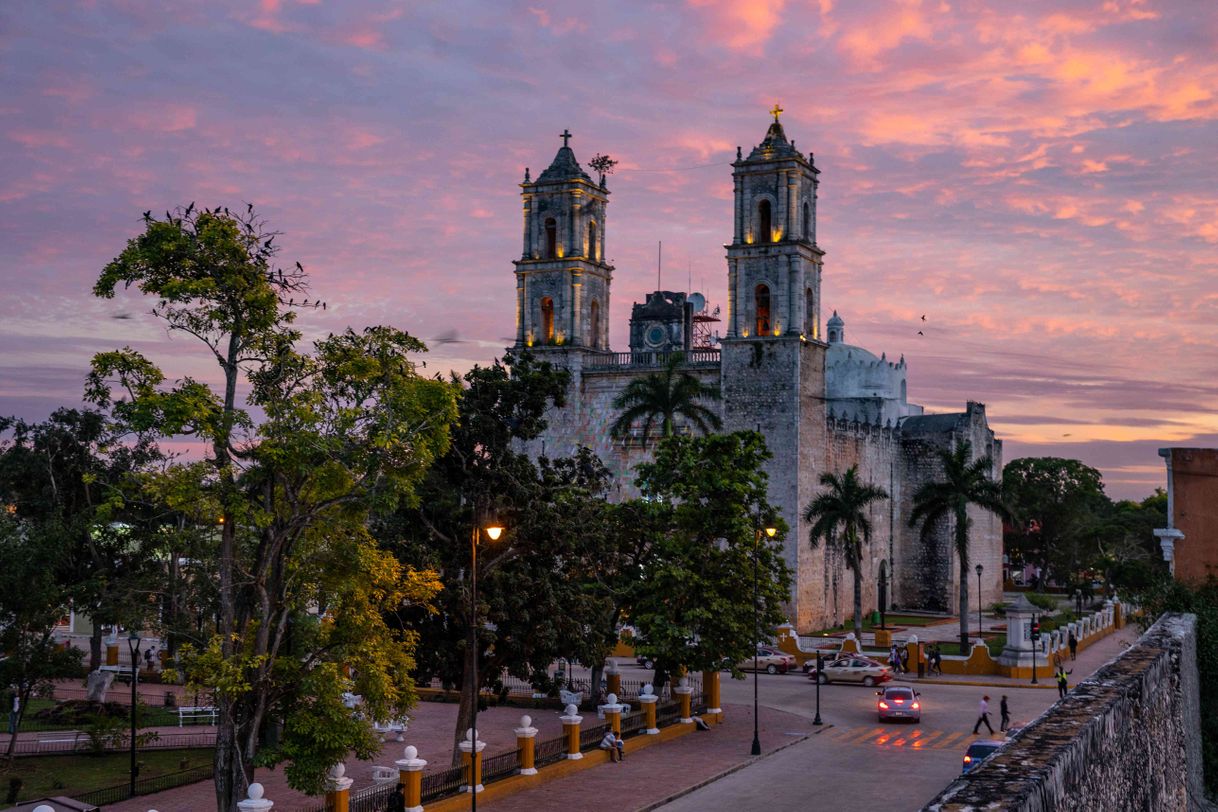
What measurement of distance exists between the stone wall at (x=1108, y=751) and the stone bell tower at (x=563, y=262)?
48318 millimetres

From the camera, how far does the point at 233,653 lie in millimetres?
23719

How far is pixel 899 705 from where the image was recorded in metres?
40.2

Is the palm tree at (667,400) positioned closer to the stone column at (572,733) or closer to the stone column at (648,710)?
the stone column at (648,710)

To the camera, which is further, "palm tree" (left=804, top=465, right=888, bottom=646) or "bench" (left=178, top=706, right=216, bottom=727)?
"palm tree" (left=804, top=465, right=888, bottom=646)

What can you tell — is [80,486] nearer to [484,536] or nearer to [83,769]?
[83,769]

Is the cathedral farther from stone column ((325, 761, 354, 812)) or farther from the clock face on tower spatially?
the clock face on tower

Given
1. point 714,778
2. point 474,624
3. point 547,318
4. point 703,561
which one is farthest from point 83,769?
point 547,318

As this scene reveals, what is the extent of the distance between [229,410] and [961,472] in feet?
149

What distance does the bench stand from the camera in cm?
3995

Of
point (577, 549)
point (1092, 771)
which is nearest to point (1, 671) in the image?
point (577, 549)

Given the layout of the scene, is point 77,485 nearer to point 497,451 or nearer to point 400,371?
point 497,451

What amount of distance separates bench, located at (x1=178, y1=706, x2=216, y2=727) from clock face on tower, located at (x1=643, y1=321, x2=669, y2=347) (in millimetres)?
87335

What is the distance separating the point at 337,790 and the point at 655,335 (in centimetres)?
10420


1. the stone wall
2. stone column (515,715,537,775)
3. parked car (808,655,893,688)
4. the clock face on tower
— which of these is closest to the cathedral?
parked car (808,655,893,688)
